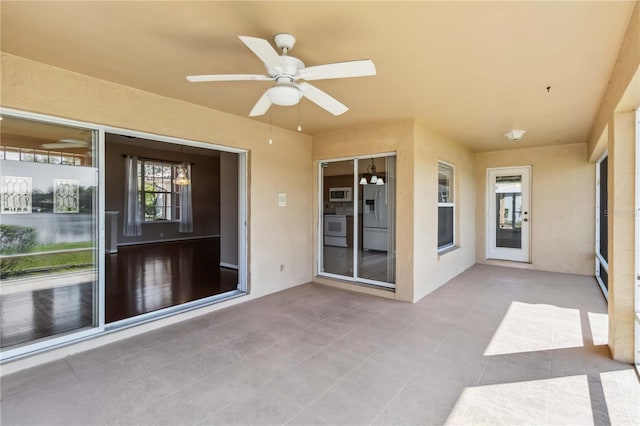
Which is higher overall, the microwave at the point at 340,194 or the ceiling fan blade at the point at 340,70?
the ceiling fan blade at the point at 340,70

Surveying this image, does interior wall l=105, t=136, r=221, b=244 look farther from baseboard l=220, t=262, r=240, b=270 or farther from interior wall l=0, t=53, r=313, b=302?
interior wall l=0, t=53, r=313, b=302

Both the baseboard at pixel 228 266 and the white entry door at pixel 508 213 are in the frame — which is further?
the white entry door at pixel 508 213

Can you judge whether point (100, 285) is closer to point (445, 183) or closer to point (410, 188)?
point (410, 188)

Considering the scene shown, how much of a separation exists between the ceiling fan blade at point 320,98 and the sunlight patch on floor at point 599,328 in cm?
317

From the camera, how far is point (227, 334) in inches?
121

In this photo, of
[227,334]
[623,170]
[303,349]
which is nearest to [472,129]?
[623,170]

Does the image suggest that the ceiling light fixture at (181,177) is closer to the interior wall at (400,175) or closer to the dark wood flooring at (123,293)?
the dark wood flooring at (123,293)

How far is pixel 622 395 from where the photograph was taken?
2.11 meters

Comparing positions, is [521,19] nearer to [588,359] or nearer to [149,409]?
[588,359]

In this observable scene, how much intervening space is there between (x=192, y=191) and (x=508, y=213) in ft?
30.0

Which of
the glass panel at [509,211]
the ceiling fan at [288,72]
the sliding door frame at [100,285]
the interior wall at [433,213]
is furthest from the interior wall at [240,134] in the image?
the glass panel at [509,211]

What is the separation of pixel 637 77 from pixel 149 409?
12.2 ft

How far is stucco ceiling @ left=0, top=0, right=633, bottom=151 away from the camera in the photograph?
1.84m

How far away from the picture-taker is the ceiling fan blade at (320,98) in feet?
6.93
